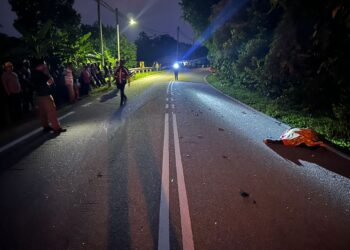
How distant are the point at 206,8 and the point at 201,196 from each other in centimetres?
2722

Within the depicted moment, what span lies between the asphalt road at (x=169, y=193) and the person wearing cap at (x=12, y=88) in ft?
7.02

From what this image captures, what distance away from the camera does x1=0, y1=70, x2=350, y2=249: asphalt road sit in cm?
371

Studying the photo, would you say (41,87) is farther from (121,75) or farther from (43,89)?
(121,75)

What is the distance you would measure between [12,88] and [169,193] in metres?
7.51

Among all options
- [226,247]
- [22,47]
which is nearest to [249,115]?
[226,247]

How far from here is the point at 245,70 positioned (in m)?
21.7

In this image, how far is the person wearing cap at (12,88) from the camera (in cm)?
937

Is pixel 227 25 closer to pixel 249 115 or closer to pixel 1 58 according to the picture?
pixel 249 115

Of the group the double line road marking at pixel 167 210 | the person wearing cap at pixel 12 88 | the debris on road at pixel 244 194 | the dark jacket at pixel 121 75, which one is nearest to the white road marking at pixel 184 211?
the double line road marking at pixel 167 210

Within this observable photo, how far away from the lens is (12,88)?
379 inches

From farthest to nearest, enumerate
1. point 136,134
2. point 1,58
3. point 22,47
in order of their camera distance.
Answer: point 22,47, point 1,58, point 136,134

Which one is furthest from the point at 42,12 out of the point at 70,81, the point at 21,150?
the point at 21,150

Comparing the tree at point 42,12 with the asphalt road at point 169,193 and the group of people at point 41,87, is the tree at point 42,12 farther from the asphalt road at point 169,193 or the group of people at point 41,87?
the asphalt road at point 169,193

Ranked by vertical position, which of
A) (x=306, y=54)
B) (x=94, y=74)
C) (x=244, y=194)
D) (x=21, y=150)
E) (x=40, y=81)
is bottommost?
(x=244, y=194)
